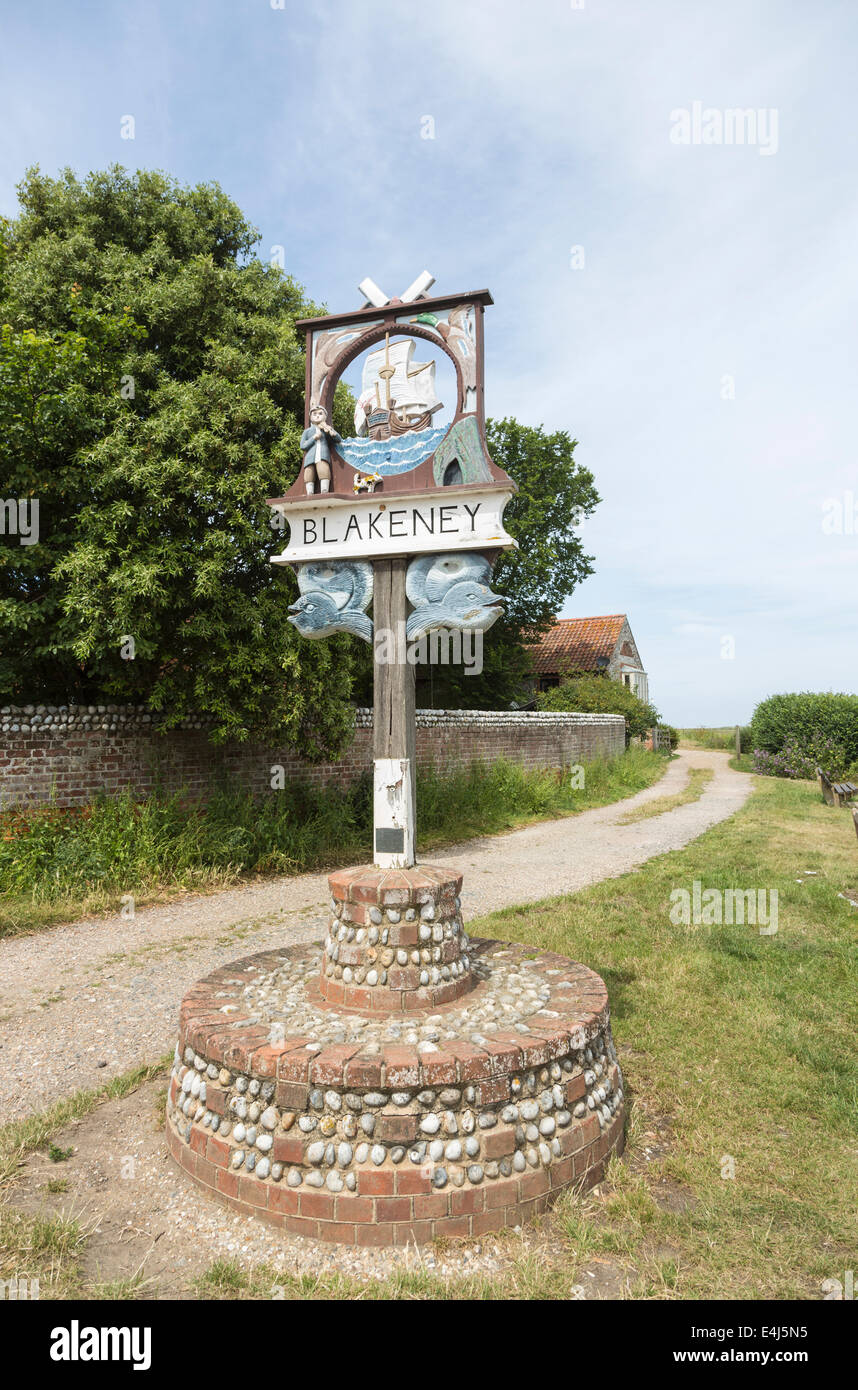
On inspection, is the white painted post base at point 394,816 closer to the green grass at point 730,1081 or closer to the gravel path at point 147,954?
the green grass at point 730,1081

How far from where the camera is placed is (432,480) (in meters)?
3.96

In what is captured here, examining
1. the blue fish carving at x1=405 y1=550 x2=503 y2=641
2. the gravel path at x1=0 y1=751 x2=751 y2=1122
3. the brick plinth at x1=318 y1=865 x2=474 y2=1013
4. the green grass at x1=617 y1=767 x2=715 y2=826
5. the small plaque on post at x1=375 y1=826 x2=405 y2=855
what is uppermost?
the blue fish carving at x1=405 y1=550 x2=503 y2=641

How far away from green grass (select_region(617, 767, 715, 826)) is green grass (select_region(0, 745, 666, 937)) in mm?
3799

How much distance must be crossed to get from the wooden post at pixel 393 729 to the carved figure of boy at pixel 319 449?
0.58m

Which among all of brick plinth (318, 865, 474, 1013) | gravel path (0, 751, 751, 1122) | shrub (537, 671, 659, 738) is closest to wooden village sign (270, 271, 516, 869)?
brick plinth (318, 865, 474, 1013)

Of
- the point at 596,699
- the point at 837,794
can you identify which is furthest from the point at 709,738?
the point at 837,794

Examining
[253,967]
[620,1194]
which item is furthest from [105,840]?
[620,1194]

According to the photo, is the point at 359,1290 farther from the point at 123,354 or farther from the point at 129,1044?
the point at 123,354

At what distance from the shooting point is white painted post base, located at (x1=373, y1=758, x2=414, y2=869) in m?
3.91

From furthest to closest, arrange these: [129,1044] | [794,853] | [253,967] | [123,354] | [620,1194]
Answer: [794,853], [123,354], [129,1044], [253,967], [620,1194]

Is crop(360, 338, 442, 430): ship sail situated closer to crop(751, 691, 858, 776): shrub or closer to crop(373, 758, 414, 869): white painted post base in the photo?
crop(373, 758, 414, 869): white painted post base

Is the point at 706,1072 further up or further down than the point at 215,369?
further down

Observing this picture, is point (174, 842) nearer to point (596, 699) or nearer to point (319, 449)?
point (319, 449)

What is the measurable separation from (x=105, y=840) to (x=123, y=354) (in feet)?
17.5
